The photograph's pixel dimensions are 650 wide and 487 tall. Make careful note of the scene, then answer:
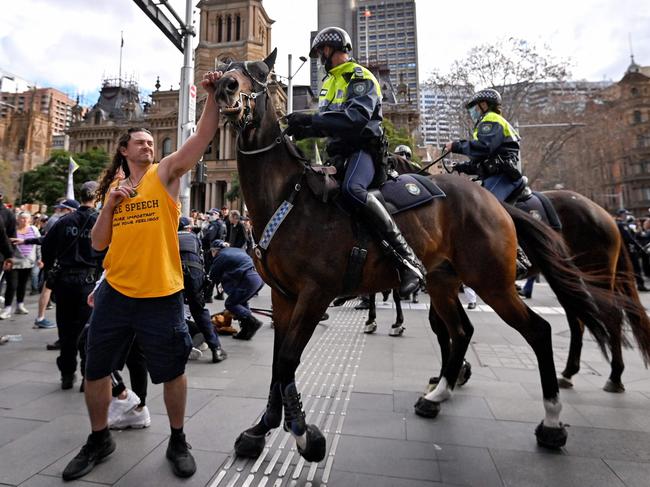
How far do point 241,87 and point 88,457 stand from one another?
271cm

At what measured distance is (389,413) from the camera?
143 inches

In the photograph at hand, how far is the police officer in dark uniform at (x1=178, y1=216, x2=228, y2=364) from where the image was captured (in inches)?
213

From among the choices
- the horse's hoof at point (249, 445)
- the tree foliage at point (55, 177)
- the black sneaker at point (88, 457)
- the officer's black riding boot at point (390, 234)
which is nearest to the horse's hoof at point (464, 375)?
the officer's black riding boot at point (390, 234)

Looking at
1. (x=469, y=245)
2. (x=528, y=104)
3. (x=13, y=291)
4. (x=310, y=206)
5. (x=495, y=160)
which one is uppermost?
(x=528, y=104)

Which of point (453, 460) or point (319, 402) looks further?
point (319, 402)

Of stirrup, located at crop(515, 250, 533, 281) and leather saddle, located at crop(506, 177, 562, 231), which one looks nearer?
stirrup, located at crop(515, 250, 533, 281)

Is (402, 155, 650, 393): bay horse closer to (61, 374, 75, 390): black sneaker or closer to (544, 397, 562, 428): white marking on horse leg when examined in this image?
(544, 397, 562, 428): white marking on horse leg

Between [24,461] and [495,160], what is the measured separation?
5146 millimetres

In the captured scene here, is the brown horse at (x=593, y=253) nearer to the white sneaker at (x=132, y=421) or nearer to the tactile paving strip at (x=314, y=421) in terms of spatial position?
the tactile paving strip at (x=314, y=421)

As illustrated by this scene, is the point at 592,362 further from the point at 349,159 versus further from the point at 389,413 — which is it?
the point at 349,159

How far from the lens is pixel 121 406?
3.36m

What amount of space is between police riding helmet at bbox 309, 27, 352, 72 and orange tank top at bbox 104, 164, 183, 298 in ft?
5.46

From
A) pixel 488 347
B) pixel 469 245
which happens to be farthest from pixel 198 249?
pixel 488 347

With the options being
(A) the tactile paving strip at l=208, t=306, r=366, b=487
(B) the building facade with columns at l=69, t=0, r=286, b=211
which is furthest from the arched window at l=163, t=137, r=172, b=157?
(A) the tactile paving strip at l=208, t=306, r=366, b=487
